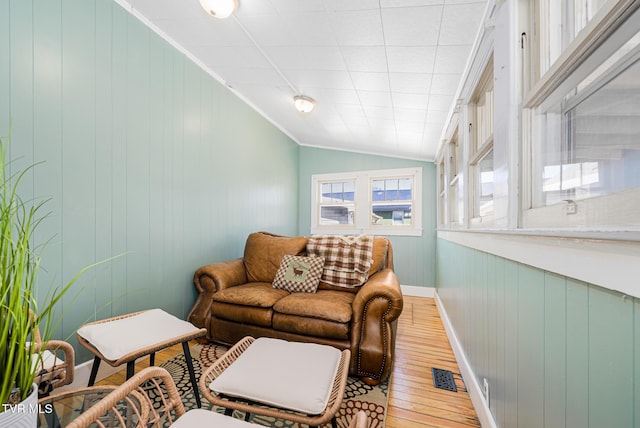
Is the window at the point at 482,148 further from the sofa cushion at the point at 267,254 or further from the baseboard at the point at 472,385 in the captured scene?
Answer: the sofa cushion at the point at 267,254

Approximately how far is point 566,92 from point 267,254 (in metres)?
2.52

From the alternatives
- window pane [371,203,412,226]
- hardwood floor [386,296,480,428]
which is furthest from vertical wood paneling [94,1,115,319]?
window pane [371,203,412,226]

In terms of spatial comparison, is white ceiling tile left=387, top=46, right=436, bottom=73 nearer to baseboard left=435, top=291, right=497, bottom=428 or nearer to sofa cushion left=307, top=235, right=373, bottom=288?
sofa cushion left=307, top=235, right=373, bottom=288

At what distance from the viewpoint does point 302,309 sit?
6.53ft

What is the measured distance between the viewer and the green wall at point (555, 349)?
543 mm

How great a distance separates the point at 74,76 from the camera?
1.68m

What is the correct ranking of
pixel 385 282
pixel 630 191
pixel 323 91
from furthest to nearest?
pixel 323 91
pixel 385 282
pixel 630 191

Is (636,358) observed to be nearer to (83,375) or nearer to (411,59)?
(411,59)

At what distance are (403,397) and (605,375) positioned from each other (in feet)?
4.52

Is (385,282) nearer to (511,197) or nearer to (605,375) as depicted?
(511,197)

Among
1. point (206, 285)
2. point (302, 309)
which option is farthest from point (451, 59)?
point (206, 285)

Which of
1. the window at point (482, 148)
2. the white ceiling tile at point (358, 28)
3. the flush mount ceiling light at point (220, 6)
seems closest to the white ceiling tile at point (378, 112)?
the window at point (482, 148)

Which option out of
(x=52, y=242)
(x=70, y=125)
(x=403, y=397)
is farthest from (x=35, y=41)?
(x=403, y=397)

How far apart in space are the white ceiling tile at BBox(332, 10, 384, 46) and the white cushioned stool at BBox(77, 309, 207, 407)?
2.04m
